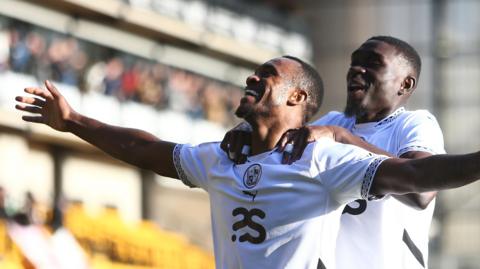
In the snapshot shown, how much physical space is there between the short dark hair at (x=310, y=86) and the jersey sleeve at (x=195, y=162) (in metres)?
0.48

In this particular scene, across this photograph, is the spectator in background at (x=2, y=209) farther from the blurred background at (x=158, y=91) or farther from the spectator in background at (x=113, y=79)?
the spectator in background at (x=113, y=79)

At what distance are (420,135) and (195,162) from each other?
1.18 m

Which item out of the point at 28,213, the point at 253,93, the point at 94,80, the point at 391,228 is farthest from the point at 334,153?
the point at 94,80

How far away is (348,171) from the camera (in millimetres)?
6367

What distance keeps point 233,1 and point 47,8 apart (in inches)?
377

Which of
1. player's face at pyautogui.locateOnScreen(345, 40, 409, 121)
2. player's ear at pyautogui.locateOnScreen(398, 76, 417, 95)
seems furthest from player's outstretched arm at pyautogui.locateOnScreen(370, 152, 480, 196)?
player's ear at pyautogui.locateOnScreen(398, 76, 417, 95)

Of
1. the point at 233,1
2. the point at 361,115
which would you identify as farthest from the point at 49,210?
the point at 233,1

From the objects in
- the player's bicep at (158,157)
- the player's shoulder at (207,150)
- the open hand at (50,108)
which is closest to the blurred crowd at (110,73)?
the open hand at (50,108)

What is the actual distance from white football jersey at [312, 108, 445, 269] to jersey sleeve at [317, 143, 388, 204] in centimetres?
89

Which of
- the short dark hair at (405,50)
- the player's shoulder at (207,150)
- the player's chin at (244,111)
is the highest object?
the short dark hair at (405,50)

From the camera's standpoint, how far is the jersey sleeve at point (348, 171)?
632 centimetres

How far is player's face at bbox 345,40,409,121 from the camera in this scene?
25.0 ft

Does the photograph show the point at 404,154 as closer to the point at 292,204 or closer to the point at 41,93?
the point at 292,204

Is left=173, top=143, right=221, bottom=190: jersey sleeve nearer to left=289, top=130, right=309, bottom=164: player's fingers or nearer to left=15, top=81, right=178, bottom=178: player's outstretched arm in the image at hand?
left=15, top=81, right=178, bottom=178: player's outstretched arm
